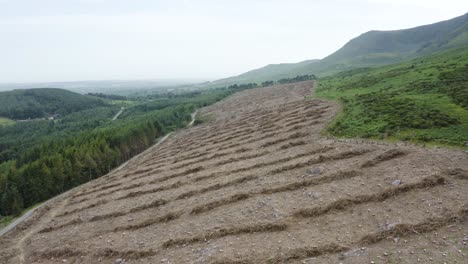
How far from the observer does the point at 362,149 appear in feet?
129

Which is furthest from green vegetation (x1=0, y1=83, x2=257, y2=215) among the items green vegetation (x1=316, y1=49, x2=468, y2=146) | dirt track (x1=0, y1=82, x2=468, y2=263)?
green vegetation (x1=316, y1=49, x2=468, y2=146)

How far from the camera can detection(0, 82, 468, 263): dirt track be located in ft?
71.6

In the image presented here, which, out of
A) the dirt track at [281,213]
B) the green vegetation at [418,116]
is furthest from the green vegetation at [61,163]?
the green vegetation at [418,116]

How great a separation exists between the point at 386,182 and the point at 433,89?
154 ft

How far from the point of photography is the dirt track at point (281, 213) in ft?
71.6

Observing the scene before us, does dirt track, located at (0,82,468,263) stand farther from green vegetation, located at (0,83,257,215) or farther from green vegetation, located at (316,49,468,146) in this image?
green vegetation, located at (0,83,257,215)

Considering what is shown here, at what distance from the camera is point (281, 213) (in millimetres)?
29328

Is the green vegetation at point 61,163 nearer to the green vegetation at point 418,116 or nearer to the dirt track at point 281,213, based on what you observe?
the dirt track at point 281,213

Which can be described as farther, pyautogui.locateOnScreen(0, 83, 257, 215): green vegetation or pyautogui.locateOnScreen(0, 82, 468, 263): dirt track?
pyautogui.locateOnScreen(0, 83, 257, 215): green vegetation

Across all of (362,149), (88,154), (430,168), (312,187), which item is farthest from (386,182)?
(88,154)

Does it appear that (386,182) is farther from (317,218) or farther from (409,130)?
(409,130)

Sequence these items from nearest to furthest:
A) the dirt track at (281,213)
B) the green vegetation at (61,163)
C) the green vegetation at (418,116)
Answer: the dirt track at (281,213), the green vegetation at (418,116), the green vegetation at (61,163)

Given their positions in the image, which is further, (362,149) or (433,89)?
(433,89)

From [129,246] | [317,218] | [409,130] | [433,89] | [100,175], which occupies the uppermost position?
[433,89]
